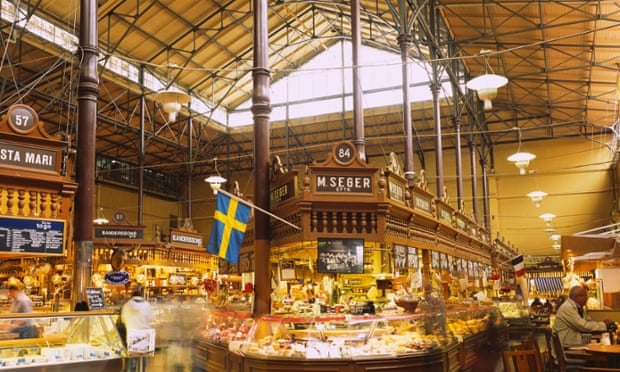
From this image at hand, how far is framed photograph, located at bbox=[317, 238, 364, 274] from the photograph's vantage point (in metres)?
8.06

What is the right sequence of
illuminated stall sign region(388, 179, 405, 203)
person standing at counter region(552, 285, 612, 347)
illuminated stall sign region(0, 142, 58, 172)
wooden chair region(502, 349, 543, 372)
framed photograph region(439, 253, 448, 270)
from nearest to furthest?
1. wooden chair region(502, 349, 543, 372)
2. illuminated stall sign region(0, 142, 58, 172)
3. person standing at counter region(552, 285, 612, 347)
4. illuminated stall sign region(388, 179, 405, 203)
5. framed photograph region(439, 253, 448, 270)

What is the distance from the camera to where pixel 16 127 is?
264 inches

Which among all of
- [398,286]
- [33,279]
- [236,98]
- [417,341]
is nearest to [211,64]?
[236,98]

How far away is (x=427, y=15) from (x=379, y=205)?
12243mm

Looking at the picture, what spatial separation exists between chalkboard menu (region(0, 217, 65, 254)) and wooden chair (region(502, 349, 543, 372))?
4.85 meters

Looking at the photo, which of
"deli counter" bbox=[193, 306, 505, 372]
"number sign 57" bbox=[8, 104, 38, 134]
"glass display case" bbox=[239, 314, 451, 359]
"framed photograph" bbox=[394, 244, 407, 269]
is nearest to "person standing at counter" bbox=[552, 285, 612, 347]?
"deli counter" bbox=[193, 306, 505, 372]

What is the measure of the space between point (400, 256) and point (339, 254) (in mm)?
2230


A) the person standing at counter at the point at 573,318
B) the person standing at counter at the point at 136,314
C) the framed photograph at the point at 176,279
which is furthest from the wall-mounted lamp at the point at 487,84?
the framed photograph at the point at 176,279

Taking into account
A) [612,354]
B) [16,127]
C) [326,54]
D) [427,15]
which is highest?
[326,54]

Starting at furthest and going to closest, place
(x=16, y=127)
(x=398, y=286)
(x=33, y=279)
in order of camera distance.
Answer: (x=33, y=279) → (x=398, y=286) → (x=16, y=127)

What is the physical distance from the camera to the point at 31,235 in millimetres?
6664

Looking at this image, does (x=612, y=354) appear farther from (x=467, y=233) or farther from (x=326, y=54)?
(x=326, y=54)

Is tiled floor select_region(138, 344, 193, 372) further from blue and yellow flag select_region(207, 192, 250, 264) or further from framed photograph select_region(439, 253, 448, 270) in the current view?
framed photograph select_region(439, 253, 448, 270)

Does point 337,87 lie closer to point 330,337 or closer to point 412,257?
point 412,257
